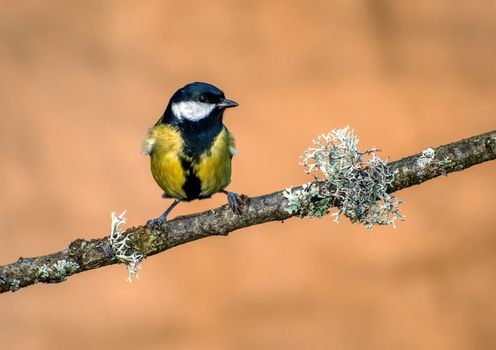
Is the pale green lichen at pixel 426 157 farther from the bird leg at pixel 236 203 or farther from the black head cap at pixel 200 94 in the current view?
the black head cap at pixel 200 94

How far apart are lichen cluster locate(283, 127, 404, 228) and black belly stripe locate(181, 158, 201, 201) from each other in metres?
0.57

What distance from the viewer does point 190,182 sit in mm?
2604

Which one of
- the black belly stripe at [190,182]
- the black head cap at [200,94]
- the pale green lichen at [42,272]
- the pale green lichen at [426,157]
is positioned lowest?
the pale green lichen at [42,272]

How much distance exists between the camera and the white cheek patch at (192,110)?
8.57 feet

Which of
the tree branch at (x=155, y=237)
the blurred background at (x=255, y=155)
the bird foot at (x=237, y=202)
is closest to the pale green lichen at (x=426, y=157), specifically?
the tree branch at (x=155, y=237)

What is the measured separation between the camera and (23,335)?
3.94 meters

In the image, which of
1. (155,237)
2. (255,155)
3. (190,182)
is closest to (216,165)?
(190,182)

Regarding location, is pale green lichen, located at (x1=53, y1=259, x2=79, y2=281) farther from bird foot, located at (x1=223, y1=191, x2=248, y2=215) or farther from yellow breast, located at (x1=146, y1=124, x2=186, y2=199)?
yellow breast, located at (x1=146, y1=124, x2=186, y2=199)

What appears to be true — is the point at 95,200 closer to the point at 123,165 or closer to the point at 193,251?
the point at 123,165

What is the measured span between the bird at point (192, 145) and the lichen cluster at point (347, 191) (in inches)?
21.9

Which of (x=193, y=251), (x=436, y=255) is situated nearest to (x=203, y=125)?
(x=193, y=251)

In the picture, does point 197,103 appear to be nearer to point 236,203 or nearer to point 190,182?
point 190,182

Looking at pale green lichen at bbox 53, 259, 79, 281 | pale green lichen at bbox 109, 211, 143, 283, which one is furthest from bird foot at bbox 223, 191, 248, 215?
pale green lichen at bbox 53, 259, 79, 281

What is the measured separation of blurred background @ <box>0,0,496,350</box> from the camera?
13.1ft
